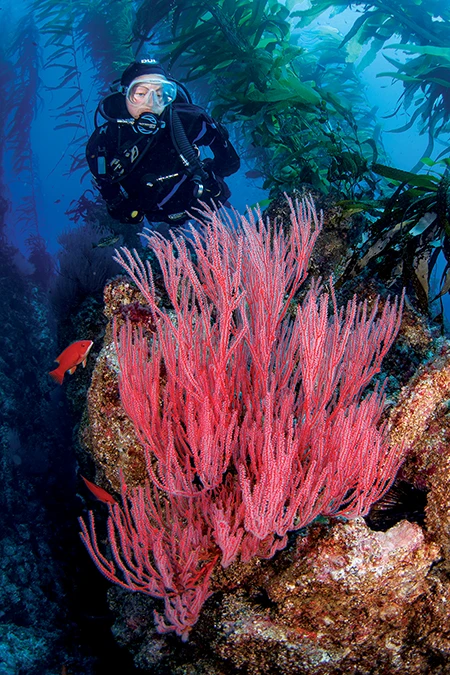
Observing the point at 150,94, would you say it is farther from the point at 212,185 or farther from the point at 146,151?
the point at 212,185

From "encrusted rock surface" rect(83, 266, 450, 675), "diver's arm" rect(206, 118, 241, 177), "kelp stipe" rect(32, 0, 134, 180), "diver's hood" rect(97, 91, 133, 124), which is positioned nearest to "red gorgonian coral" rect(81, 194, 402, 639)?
"encrusted rock surface" rect(83, 266, 450, 675)

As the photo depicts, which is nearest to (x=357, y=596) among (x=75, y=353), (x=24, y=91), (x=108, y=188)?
(x=75, y=353)

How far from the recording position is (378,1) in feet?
24.8

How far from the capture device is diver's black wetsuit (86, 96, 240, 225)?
18.1 ft

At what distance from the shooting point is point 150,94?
5.42 m

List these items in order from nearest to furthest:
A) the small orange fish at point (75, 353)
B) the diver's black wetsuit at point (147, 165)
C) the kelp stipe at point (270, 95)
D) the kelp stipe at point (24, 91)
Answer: the small orange fish at point (75, 353), the kelp stipe at point (270, 95), the diver's black wetsuit at point (147, 165), the kelp stipe at point (24, 91)

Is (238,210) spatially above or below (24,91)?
below

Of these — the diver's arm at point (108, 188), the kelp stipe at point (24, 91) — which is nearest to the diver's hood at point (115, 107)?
the diver's arm at point (108, 188)

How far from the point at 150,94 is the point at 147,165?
94 centimetres

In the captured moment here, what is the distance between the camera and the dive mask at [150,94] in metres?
5.33

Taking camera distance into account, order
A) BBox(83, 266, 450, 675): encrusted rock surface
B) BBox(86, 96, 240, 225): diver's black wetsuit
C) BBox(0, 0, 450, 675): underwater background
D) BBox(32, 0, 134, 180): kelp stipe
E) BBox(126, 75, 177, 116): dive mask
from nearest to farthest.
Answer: BBox(83, 266, 450, 675): encrusted rock surface → BBox(0, 0, 450, 675): underwater background → BBox(126, 75, 177, 116): dive mask → BBox(86, 96, 240, 225): diver's black wetsuit → BBox(32, 0, 134, 180): kelp stipe

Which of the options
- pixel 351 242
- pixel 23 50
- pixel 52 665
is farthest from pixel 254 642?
pixel 23 50

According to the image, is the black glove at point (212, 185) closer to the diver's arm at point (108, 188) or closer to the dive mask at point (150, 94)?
the dive mask at point (150, 94)

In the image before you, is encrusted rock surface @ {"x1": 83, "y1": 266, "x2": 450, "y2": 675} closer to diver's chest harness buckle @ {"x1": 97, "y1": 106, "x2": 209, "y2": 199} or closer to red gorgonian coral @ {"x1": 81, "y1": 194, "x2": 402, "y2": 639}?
red gorgonian coral @ {"x1": 81, "y1": 194, "x2": 402, "y2": 639}
